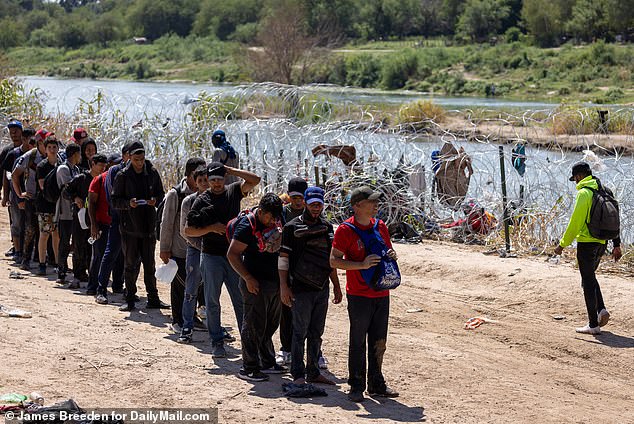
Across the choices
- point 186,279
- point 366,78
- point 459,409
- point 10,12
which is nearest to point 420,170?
point 186,279

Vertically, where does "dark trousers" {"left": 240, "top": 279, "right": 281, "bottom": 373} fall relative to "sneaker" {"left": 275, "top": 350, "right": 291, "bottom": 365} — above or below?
above

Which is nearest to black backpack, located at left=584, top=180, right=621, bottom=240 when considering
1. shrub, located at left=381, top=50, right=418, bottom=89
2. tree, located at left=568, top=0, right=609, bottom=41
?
shrub, located at left=381, top=50, right=418, bottom=89

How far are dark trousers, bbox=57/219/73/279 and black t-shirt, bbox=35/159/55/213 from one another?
0.31m

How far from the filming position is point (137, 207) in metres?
9.30

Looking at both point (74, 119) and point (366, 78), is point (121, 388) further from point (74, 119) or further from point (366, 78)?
point (366, 78)

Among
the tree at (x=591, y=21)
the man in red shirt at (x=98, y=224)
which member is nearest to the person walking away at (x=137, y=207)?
the man in red shirt at (x=98, y=224)

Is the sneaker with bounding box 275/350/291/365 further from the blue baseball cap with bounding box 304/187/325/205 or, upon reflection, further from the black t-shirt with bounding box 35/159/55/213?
the black t-shirt with bounding box 35/159/55/213

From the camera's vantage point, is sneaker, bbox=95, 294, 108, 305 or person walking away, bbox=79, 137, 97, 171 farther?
person walking away, bbox=79, 137, 97, 171

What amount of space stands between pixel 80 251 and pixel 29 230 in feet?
3.81

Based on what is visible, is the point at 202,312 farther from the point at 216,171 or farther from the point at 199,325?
the point at 216,171

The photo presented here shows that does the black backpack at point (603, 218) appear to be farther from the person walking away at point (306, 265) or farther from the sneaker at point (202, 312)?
the sneaker at point (202, 312)

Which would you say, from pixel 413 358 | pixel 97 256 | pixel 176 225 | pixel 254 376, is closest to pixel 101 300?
pixel 97 256

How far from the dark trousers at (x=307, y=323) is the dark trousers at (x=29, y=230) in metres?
5.54

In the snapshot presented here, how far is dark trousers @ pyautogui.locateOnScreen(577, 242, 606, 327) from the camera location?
9250 millimetres
